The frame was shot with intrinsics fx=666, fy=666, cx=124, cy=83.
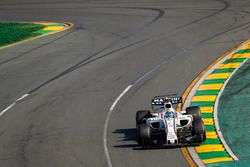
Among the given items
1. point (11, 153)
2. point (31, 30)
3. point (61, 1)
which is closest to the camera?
point (11, 153)

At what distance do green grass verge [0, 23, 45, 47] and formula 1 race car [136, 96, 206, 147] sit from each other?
2309 centimetres

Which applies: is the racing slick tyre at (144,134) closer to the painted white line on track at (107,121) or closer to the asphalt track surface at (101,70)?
the asphalt track surface at (101,70)

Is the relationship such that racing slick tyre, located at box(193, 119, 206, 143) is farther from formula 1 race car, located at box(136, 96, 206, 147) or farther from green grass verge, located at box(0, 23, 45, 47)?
green grass verge, located at box(0, 23, 45, 47)

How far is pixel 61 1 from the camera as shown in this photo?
6069cm

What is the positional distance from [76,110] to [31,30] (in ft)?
68.0

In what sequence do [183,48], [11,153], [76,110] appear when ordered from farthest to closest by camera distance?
[183,48]
[76,110]
[11,153]

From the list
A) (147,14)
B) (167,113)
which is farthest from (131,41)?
(167,113)

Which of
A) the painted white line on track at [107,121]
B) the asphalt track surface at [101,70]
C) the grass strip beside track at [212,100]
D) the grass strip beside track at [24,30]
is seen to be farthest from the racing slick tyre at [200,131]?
the grass strip beside track at [24,30]

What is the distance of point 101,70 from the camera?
1410 inches

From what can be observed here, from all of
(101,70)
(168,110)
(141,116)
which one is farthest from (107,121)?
(101,70)

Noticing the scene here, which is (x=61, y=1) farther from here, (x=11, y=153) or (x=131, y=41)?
(x=11, y=153)

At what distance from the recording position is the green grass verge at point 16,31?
152 ft

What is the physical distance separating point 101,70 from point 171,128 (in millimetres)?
12928

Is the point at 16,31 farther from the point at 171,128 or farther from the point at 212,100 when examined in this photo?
the point at 171,128
